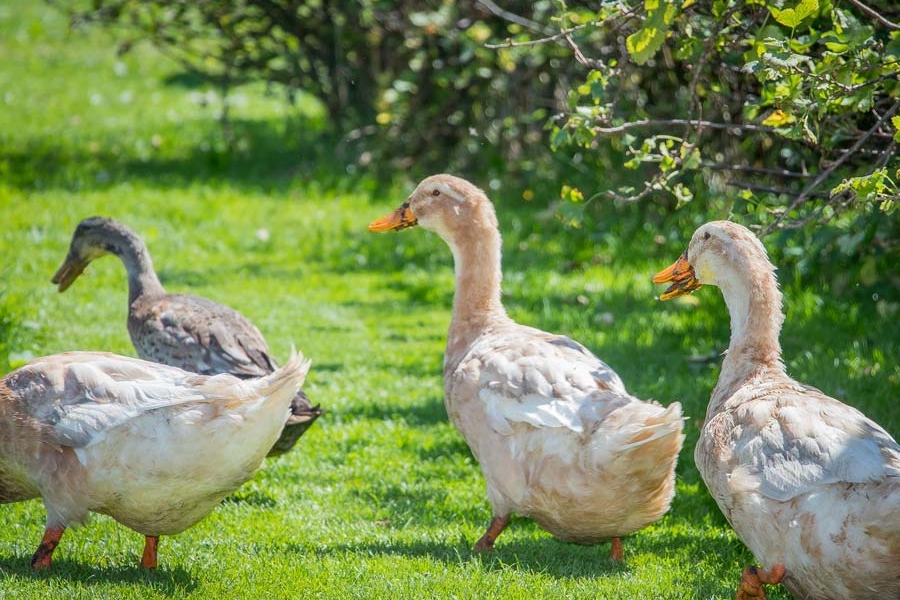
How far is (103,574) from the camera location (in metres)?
4.52

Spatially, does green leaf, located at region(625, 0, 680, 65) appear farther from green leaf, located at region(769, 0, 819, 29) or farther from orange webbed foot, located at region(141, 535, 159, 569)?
orange webbed foot, located at region(141, 535, 159, 569)

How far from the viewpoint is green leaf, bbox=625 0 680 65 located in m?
4.46

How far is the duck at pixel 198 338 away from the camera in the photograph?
5586mm

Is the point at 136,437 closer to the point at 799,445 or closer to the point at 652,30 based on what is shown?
the point at 799,445

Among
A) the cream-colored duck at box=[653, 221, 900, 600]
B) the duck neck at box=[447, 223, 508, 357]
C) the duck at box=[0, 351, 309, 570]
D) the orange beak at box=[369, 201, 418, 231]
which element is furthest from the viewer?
the orange beak at box=[369, 201, 418, 231]

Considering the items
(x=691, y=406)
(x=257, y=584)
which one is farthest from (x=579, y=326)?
(x=257, y=584)

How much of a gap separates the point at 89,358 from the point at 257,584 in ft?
3.93

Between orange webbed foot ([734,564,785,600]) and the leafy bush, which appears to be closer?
orange webbed foot ([734,564,785,600])

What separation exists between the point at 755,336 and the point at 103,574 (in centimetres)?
283

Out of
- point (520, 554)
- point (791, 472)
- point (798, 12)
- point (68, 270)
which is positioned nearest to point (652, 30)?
point (798, 12)

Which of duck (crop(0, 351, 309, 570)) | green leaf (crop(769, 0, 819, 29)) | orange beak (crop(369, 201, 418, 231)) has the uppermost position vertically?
green leaf (crop(769, 0, 819, 29))

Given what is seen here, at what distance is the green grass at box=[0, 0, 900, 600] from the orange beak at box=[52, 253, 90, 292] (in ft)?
1.60

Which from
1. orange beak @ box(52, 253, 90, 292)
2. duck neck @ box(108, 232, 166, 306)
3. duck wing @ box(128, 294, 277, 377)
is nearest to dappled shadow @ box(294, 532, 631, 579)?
duck wing @ box(128, 294, 277, 377)

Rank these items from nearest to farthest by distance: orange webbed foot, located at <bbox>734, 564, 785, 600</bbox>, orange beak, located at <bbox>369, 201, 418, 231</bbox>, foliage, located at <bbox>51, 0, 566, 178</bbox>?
orange webbed foot, located at <bbox>734, 564, 785, 600</bbox>, orange beak, located at <bbox>369, 201, 418, 231</bbox>, foliage, located at <bbox>51, 0, 566, 178</bbox>
